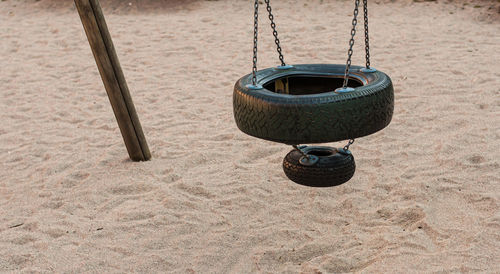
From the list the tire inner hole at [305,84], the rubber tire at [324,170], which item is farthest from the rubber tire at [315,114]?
the tire inner hole at [305,84]

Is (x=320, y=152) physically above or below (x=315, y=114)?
below

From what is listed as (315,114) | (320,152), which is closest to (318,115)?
(315,114)

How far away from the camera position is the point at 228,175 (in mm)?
3703

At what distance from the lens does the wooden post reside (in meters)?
3.43

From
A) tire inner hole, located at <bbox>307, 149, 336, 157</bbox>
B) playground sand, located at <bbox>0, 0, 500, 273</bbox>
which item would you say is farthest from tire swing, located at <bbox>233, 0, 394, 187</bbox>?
playground sand, located at <bbox>0, 0, 500, 273</bbox>

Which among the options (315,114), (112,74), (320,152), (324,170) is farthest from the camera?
(112,74)

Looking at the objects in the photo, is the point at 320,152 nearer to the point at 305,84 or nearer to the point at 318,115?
the point at 305,84

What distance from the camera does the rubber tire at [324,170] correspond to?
8.96 feet

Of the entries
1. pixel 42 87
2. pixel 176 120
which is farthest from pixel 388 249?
pixel 42 87

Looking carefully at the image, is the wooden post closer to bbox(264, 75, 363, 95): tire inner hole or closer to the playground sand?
the playground sand

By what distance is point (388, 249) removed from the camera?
2756mm

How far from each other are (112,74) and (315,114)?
→ 1.83 metres

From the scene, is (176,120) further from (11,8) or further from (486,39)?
(11,8)

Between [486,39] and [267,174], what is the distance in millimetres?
4327
